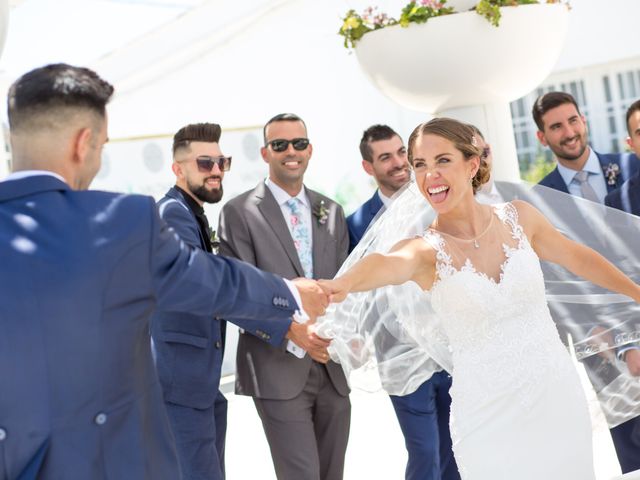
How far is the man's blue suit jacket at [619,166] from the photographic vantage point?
501 centimetres

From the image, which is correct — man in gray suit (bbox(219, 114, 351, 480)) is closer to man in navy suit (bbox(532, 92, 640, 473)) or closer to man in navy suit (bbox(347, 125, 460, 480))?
man in navy suit (bbox(347, 125, 460, 480))

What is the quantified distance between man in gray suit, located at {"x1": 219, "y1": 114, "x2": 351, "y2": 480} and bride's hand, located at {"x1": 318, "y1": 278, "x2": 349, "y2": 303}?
112 cm

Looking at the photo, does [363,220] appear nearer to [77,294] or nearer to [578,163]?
[578,163]

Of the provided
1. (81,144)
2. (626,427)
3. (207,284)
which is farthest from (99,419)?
(626,427)

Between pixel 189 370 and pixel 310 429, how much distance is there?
2.15 ft

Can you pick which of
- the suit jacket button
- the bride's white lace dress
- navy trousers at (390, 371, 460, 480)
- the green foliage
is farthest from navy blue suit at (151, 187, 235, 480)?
the green foliage

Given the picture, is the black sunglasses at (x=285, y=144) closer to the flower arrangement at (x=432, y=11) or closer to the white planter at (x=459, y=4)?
the flower arrangement at (x=432, y=11)

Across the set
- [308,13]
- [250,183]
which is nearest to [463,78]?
[250,183]

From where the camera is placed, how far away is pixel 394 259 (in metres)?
3.47

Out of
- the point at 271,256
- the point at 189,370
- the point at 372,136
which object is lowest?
the point at 189,370

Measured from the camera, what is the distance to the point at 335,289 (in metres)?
3.30

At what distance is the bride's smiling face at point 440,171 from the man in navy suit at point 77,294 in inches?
47.9

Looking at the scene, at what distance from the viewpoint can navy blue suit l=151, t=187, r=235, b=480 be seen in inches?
177

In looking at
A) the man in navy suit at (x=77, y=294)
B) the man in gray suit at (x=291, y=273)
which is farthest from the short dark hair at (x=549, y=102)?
the man in navy suit at (x=77, y=294)
